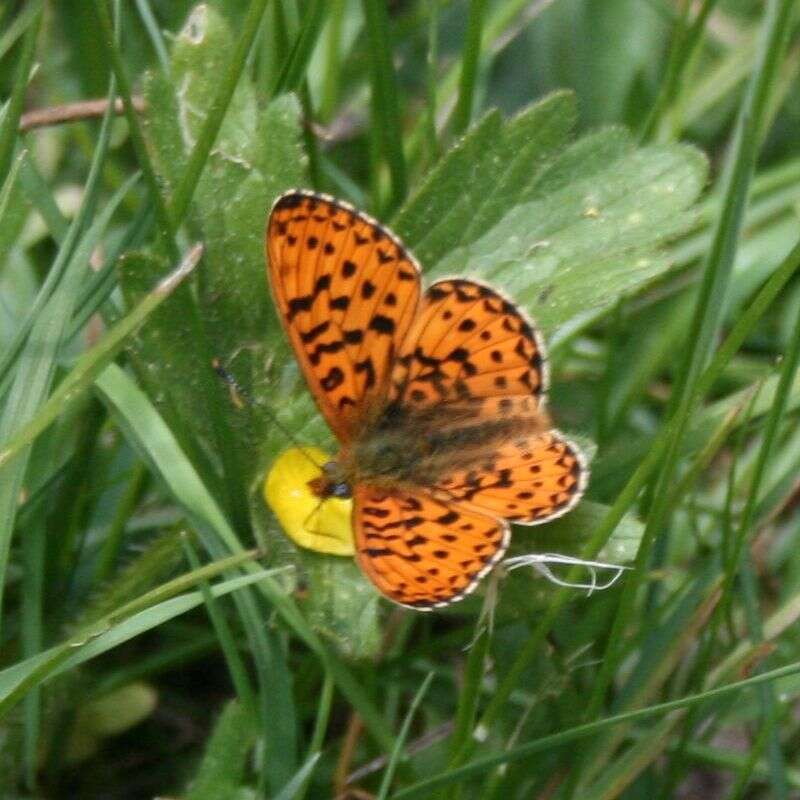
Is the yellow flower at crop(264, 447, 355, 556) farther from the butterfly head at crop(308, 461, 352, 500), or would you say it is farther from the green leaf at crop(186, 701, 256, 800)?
A: the green leaf at crop(186, 701, 256, 800)

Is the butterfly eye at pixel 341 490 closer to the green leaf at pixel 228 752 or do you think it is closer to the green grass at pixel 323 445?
the green grass at pixel 323 445

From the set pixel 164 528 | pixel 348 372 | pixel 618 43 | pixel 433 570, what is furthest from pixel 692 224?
pixel 618 43

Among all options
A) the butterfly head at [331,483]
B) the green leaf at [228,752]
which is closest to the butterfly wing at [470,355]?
the butterfly head at [331,483]

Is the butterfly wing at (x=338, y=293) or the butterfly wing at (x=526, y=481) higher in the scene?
the butterfly wing at (x=338, y=293)

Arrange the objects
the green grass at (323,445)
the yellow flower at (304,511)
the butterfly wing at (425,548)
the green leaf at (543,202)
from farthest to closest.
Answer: the green leaf at (543,202) → the yellow flower at (304,511) → the green grass at (323,445) → the butterfly wing at (425,548)

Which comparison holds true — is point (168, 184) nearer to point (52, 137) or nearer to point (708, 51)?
point (52, 137)

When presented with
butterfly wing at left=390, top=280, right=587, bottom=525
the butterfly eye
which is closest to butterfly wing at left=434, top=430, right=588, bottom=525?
butterfly wing at left=390, top=280, right=587, bottom=525

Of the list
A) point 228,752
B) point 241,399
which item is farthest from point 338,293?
point 228,752

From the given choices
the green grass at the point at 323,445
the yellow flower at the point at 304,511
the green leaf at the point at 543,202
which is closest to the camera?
the green grass at the point at 323,445
